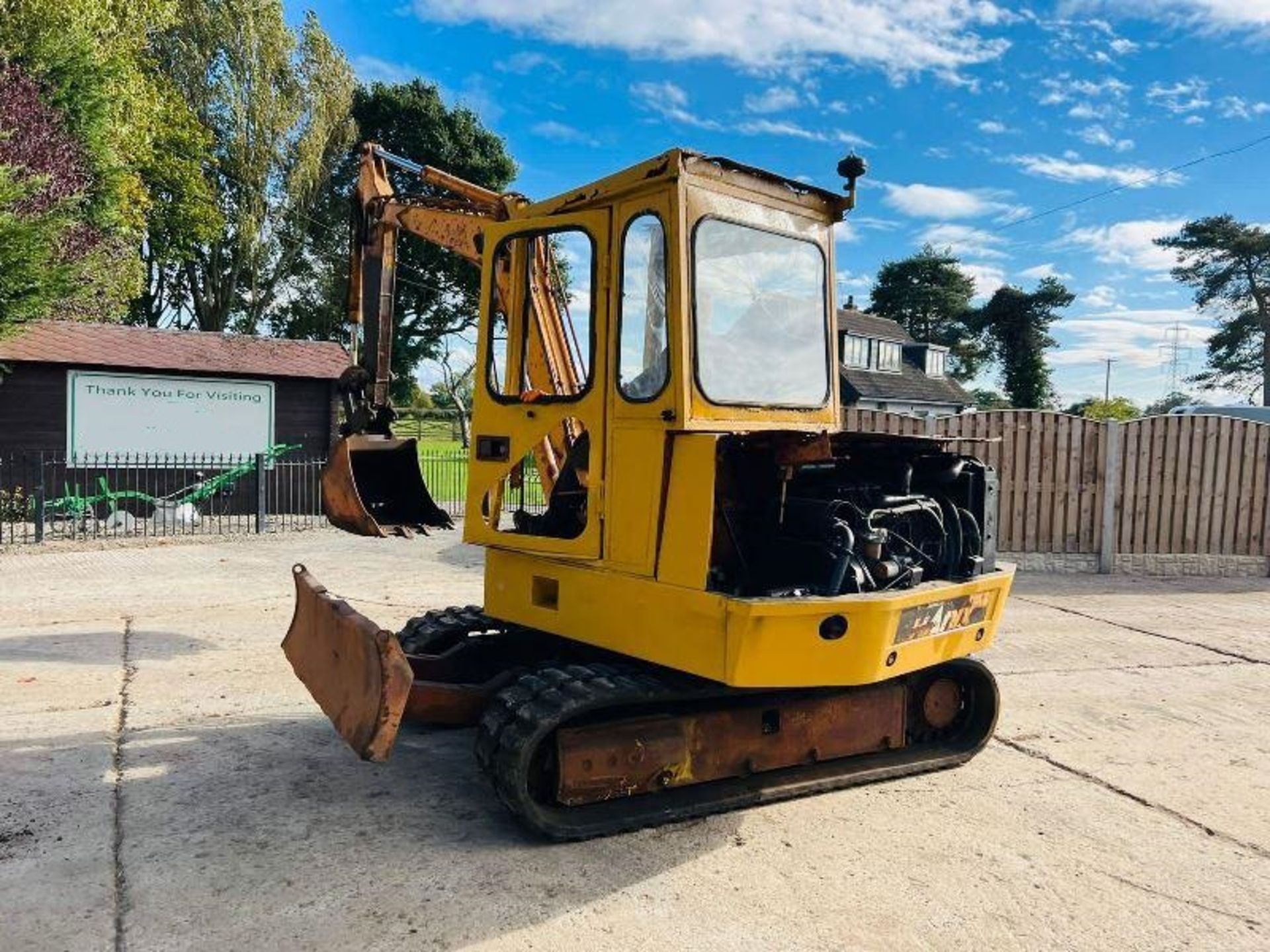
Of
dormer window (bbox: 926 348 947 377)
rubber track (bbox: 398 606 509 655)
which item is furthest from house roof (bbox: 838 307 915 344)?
rubber track (bbox: 398 606 509 655)

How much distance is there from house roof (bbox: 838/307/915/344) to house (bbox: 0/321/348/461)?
93.8 ft

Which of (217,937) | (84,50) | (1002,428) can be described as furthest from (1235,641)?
(84,50)

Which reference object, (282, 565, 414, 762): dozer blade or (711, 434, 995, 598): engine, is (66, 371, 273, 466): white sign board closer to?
(282, 565, 414, 762): dozer blade

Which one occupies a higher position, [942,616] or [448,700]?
[942,616]

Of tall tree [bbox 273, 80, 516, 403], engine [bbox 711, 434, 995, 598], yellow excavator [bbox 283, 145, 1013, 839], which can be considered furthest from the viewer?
tall tree [bbox 273, 80, 516, 403]

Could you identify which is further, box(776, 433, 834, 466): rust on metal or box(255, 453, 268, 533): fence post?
box(255, 453, 268, 533): fence post

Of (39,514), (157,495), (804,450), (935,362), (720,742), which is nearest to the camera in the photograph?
(804,450)

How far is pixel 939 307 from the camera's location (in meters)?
61.1

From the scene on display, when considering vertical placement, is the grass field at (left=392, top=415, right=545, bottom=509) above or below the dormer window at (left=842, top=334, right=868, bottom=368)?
below

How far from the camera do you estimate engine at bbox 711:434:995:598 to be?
3801mm

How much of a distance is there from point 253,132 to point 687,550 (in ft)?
87.8

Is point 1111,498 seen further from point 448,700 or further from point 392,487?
point 448,700

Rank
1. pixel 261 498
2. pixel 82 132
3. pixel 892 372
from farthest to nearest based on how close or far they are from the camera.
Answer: pixel 892 372
pixel 82 132
pixel 261 498

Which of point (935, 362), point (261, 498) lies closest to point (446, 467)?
point (261, 498)
